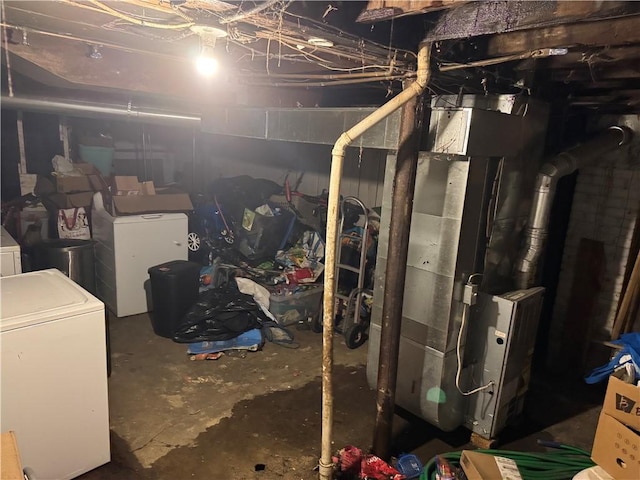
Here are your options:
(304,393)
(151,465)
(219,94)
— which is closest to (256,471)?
(151,465)

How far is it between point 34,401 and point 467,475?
220 cm

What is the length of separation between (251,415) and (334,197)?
1714mm

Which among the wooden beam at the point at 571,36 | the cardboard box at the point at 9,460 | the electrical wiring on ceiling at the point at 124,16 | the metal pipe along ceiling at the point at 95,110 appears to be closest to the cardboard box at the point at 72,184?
the metal pipe along ceiling at the point at 95,110

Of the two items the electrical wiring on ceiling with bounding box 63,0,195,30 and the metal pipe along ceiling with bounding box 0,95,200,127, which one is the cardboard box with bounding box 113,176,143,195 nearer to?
the metal pipe along ceiling with bounding box 0,95,200,127

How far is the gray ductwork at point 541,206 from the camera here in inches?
108

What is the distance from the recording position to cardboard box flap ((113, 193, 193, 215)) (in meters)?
4.16

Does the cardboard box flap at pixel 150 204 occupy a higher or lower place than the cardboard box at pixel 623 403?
higher

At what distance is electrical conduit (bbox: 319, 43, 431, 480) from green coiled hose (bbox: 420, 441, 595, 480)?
0.67 meters

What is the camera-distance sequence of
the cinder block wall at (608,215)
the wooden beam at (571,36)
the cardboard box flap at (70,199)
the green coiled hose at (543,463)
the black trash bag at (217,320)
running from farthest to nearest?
1. the cardboard box flap at (70,199)
2. the black trash bag at (217,320)
3. the cinder block wall at (608,215)
4. the green coiled hose at (543,463)
5. the wooden beam at (571,36)

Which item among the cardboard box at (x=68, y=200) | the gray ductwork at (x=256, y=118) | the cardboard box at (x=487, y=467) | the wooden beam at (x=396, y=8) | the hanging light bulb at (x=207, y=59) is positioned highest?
the wooden beam at (x=396, y=8)

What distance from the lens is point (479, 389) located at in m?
2.74

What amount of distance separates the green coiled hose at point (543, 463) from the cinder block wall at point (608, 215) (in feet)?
4.44

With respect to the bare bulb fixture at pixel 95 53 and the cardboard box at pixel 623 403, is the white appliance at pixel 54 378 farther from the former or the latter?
the cardboard box at pixel 623 403

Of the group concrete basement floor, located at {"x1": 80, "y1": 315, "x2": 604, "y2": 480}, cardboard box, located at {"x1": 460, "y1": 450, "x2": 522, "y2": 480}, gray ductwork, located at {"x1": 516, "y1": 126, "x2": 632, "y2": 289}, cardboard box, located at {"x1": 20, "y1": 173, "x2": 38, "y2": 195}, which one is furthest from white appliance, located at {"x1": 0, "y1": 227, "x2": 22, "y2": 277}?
gray ductwork, located at {"x1": 516, "y1": 126, "x2": 632, "y2": 289}
